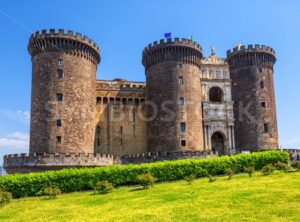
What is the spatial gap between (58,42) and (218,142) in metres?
26.5

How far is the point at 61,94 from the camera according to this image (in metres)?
42.1

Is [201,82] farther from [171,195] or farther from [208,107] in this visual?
[171,195]

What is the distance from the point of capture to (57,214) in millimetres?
21562

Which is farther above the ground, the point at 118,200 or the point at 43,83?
the point at 43,83

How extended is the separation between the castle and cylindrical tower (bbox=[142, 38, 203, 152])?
131 millimetres

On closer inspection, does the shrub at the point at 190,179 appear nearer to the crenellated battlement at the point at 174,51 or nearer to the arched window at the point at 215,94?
the crenellated battlement at the point at 174,51

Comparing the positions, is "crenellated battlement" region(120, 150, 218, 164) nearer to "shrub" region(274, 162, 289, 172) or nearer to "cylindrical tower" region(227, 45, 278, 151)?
"shrub" region(274, 162, 289, 172)

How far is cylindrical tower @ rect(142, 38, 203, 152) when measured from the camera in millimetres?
45562

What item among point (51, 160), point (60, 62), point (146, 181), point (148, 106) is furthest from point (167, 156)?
point (60, 62)

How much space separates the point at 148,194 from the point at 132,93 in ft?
95.6

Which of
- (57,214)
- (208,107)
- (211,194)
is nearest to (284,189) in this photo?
(211,194)

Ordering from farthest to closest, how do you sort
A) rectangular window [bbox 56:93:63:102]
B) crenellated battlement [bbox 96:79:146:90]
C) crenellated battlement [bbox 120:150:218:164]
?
1. crenellated battlement [bbox 96:79:146:90]
2. rectangular window [bbox 56:93:63:102]
3. crenellated battlement [bbox 120:150:218:164]

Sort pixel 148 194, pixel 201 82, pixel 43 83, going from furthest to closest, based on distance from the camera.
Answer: pixel 201 82
pixel 43 83
pixel 148 194

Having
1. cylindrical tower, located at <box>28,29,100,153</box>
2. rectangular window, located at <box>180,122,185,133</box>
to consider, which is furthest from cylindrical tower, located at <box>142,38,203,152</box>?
cylindrical tower, located at <box>28,29,100,153</box>
